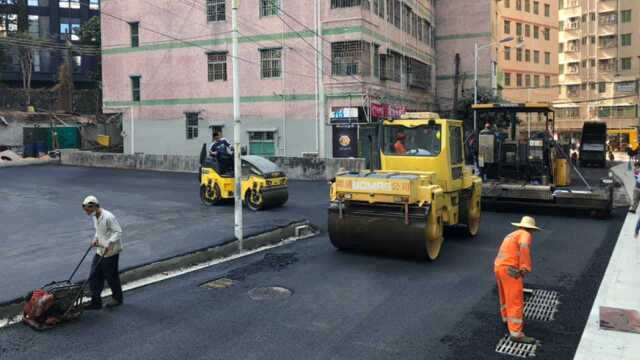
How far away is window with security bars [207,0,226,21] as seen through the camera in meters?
36.0

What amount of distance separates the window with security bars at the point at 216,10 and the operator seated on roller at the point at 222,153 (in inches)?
753

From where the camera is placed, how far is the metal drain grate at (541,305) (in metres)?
8.59

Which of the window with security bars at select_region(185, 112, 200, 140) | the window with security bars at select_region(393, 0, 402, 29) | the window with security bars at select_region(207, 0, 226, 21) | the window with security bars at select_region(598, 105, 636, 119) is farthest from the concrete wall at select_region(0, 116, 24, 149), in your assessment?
the window with security bars at select_region(598, 105, 636, 119)

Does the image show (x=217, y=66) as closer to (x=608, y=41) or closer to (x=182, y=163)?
(x=182, y=163)

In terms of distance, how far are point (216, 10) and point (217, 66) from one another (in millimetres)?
A: 3467

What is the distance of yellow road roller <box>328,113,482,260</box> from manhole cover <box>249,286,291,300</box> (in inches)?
99.5

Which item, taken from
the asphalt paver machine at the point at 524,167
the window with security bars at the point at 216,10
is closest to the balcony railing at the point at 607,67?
the window with security bars at the point at 216,10

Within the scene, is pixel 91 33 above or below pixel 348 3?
above

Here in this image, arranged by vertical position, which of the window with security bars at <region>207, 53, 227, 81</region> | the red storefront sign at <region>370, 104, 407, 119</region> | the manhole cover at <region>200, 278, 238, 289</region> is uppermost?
the window with security bars at <region>207, 53, 227, 81</region>

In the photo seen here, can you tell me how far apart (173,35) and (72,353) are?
33208 millimetres

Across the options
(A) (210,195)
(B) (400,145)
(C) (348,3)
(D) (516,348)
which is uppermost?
(C) (348,3)

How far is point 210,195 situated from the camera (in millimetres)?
19547

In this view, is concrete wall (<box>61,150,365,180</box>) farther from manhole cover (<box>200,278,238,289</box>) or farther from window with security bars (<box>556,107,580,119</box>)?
window with security bars (<box>556,107,580,119</box>)

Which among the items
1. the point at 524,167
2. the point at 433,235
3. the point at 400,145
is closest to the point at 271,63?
the point at 524,167
